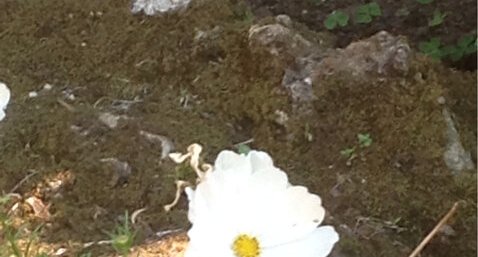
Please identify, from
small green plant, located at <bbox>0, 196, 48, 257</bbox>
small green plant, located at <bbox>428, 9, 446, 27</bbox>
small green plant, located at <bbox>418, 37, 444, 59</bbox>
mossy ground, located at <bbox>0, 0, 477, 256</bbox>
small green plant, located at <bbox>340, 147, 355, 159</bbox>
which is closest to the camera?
small green plant, located at <bbox>0, 196, 48, 257</bbox>

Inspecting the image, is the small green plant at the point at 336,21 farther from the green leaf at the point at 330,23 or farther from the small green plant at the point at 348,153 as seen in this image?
the small green plant at the point at 348,153

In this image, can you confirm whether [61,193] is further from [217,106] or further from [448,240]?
[448,240]

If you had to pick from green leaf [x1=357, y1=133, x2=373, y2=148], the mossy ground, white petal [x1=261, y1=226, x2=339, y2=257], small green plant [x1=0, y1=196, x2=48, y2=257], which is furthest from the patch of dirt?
white petal [x1=261, y1=226, x2=339, y2=257]

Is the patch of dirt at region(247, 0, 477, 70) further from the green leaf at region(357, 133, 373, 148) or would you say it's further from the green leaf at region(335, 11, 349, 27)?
the green leaf at region(357, 133, 373, 148)

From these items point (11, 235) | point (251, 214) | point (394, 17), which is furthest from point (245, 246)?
point (394, 17)

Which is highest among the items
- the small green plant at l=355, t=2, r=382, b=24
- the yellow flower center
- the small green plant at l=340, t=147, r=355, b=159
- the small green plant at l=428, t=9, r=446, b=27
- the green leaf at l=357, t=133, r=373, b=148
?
the yellow flower center

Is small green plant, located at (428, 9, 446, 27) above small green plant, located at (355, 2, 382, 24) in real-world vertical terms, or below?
below
